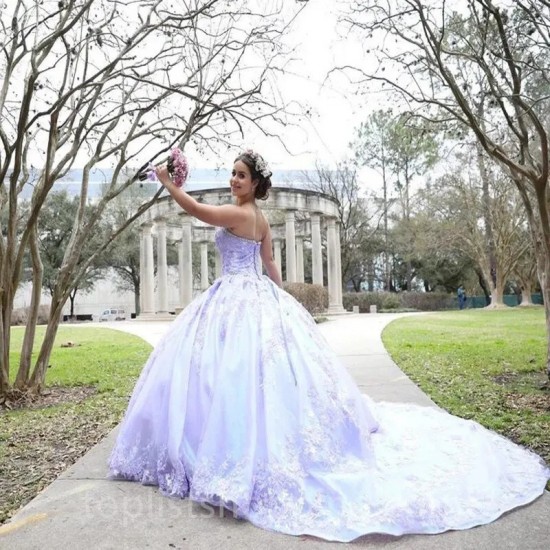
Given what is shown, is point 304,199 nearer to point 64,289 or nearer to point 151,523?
point 64,289

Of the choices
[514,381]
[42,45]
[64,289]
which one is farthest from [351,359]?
[42,45]

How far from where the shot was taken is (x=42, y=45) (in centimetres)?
520

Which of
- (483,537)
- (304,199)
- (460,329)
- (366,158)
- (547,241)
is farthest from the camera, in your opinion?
(366,158)

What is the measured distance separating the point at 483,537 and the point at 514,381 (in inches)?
200

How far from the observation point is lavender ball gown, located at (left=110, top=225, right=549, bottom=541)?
2699 mm

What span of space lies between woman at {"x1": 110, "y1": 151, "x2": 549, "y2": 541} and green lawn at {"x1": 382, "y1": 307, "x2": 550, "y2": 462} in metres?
1.15

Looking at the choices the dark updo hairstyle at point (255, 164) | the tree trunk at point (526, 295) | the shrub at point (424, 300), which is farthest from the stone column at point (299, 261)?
the dark updo hairstyle at point (255, 164)

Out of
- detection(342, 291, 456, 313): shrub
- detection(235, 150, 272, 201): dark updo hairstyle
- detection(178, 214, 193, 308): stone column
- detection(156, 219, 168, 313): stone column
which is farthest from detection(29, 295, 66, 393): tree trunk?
detection(342, 291, 456, 313): shrub

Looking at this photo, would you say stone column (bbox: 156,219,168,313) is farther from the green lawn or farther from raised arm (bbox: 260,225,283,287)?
raised arm (bbox: 260,225,283,287)

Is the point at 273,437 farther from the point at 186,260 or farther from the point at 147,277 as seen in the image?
the point at 147,277

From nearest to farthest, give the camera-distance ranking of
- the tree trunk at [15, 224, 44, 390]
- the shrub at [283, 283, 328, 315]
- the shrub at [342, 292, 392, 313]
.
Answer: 1. the tree trunk at [15, 224, 44, 390]
2. the shrub at [283, 283, 328, 315]
3. the shrub at [342, 292, 392, 313]

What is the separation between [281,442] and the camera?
2.95 meters

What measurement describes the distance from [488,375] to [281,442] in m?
5.59

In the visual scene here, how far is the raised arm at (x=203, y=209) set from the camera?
126 inches
